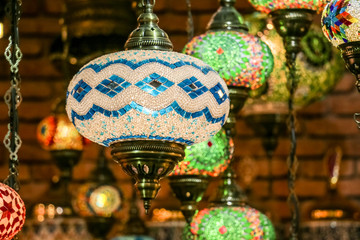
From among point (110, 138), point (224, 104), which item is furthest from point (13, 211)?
point (224, 104)

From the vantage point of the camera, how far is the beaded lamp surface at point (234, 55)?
181cm

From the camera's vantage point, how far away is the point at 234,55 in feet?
5.93

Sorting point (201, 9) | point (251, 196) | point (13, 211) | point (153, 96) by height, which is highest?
point (201, 9)

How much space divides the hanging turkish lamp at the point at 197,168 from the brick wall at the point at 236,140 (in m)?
1.33

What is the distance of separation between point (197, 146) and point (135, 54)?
0.38 m

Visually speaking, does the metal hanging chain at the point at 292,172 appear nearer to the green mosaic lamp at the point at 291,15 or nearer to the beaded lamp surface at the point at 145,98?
the green mosaic lamp at the point at 291,15

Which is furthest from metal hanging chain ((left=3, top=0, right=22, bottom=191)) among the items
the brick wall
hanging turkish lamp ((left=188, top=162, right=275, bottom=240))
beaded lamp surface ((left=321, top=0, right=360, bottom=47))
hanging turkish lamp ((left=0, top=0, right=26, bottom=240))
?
the brick wall

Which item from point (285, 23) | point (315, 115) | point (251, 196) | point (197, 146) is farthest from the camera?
point (315, 115)

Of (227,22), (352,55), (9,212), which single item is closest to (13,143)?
(9,212)

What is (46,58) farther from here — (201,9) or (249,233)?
(249,233)

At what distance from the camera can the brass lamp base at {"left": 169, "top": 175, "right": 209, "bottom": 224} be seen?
6.09 feet

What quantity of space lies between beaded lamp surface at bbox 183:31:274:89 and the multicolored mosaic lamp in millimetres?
226

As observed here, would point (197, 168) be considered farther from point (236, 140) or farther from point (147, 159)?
point (236, 140)

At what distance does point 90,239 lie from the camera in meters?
3.07
